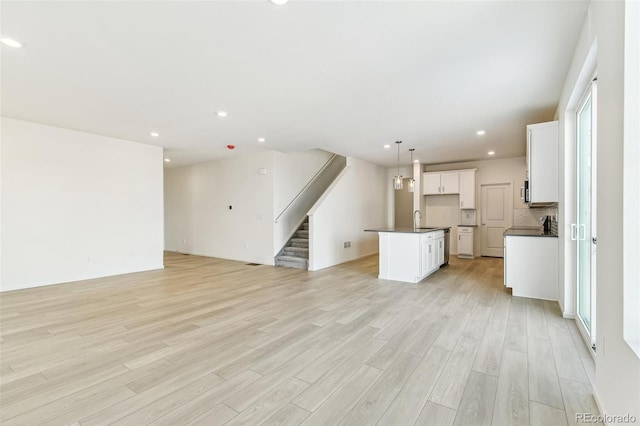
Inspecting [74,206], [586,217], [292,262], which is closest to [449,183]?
[292,262]

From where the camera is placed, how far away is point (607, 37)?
1.63 metres

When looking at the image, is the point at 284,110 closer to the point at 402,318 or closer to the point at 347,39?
the point at 347,39

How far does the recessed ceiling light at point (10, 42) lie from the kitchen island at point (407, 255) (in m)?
5.19

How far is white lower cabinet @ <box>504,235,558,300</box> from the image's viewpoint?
3.98 meters

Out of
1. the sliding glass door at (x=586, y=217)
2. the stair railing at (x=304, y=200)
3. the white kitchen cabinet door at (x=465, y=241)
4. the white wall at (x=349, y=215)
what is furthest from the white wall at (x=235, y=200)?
the sliding glass door at (x=586, y=217)

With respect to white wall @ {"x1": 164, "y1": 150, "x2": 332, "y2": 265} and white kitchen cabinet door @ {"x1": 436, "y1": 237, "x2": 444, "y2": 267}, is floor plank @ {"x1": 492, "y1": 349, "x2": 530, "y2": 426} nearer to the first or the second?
white kitchen cabinet door @ {"x1": 436, "y1": 237, "x2": 444, "y2": 267}

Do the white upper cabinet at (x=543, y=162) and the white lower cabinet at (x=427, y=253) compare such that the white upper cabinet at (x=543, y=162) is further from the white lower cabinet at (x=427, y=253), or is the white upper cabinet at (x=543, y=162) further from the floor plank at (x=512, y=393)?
the floor plank at (x=512, y=393)

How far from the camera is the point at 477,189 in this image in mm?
8203

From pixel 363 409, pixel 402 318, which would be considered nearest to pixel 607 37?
pixel 363 409

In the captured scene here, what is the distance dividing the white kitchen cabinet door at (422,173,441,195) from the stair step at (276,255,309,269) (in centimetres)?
463

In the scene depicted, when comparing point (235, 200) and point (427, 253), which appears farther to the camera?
point (235, 200)

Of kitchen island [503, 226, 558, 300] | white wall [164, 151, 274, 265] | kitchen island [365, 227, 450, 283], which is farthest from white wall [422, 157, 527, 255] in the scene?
white wall [164, 151, 274, 265]

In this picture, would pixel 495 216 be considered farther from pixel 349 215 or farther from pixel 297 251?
pixel 297 251

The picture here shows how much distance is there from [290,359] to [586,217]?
3.32m
